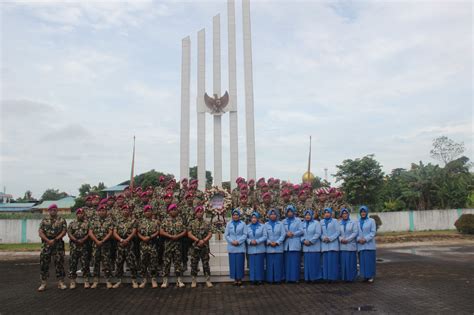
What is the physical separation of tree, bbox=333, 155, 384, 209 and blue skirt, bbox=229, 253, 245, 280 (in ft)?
63.8

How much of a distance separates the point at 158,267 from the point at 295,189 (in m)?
3.41

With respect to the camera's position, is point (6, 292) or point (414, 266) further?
point (414, 266)

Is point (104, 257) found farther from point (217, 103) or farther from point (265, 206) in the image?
point (217, 103)

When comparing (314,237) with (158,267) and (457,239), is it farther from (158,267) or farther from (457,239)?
(457,239)

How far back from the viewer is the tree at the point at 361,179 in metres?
25.8

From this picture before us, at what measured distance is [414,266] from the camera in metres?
10.2

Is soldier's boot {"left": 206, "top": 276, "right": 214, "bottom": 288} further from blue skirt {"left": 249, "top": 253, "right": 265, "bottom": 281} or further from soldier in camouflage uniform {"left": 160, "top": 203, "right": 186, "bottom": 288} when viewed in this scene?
blue skirt {"left": 249, "top": 253, "right": 265, "bottom": 281}

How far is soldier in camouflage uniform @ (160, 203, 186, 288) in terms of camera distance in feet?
25.2

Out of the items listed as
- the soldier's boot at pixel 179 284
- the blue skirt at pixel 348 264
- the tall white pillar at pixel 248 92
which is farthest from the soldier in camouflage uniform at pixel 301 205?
the tall white pillar at pixel 248 92

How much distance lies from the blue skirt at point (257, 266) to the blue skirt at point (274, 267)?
11 cm

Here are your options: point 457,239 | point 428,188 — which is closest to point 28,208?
point 428,188

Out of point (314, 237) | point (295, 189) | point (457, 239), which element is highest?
point (295, 189)

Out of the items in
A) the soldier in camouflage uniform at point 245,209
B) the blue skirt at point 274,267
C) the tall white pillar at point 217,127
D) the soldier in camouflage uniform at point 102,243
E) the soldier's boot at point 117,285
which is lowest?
the soldier's boot at point 117,285

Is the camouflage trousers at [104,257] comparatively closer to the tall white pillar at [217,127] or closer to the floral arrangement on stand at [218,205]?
the floral arrangement on stand at [218,205]
